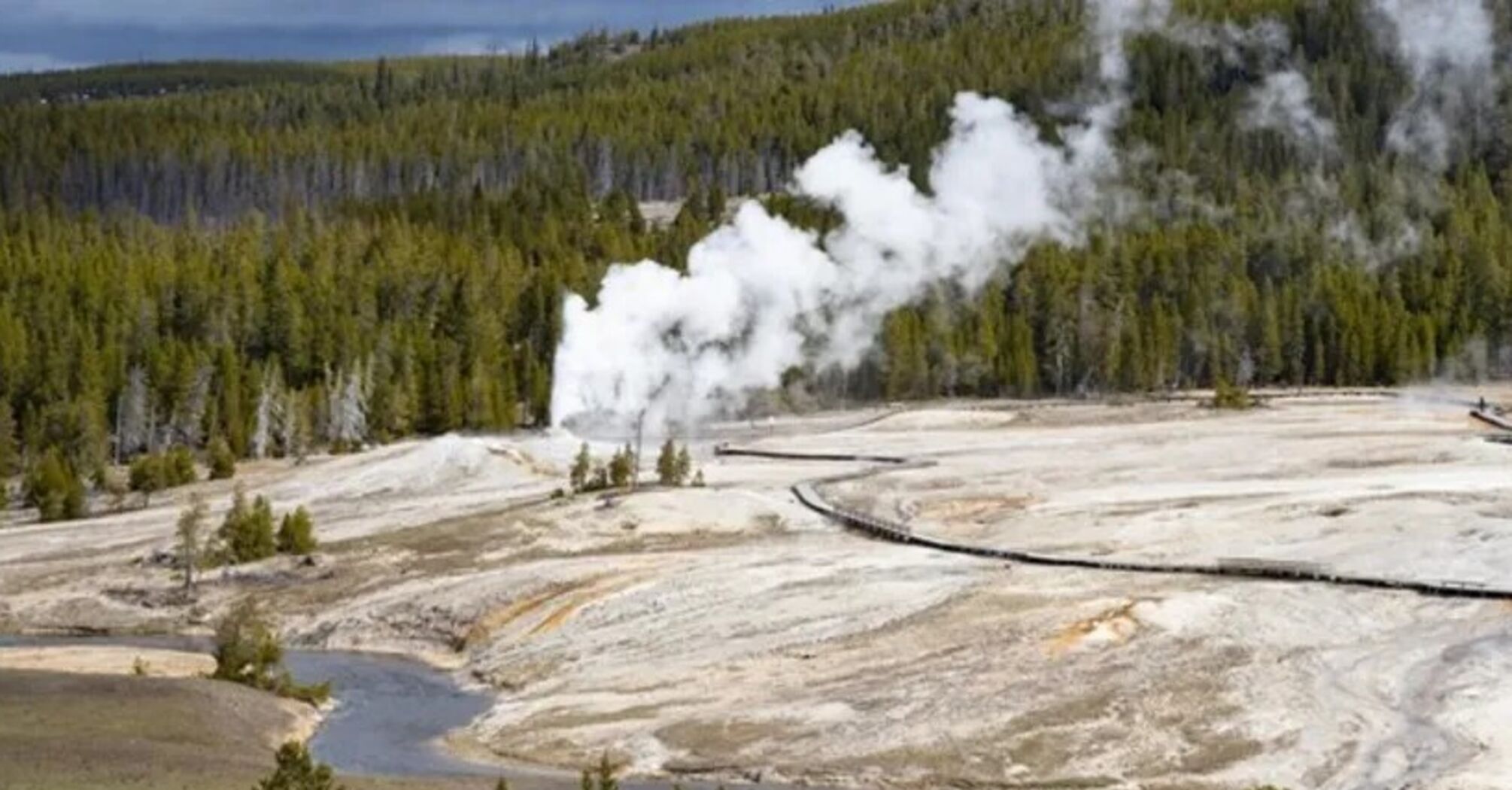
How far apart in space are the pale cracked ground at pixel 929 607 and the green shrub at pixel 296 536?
4.11ft

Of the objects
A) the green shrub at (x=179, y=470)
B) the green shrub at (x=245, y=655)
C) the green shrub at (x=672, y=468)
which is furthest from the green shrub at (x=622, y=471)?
the green shrub at (x=245, y=655)

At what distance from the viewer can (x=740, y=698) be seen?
195 feet

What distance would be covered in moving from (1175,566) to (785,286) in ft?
218

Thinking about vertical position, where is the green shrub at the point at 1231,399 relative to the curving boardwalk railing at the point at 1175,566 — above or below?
above

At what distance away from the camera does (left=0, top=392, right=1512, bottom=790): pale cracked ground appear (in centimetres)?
5372

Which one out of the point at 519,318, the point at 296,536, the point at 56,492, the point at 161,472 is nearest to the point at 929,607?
the point at 296,536

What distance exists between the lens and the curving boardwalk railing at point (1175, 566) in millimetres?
65875

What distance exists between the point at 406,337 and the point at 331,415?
43.3 ft

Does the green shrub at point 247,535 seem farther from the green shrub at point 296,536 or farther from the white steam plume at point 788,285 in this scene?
the white steam plume at point 788,285

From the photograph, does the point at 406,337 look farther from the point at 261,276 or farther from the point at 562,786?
the point at 562,786

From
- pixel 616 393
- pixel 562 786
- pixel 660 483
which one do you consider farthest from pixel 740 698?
pixel 616 393

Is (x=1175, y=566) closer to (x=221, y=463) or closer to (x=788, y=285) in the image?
(x=221, y=463)

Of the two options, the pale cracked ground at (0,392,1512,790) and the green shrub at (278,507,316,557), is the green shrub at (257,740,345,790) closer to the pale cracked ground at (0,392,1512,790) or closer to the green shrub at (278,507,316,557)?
the pale cracked ground at (0,392,1512,790)

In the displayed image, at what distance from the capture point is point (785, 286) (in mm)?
135750
